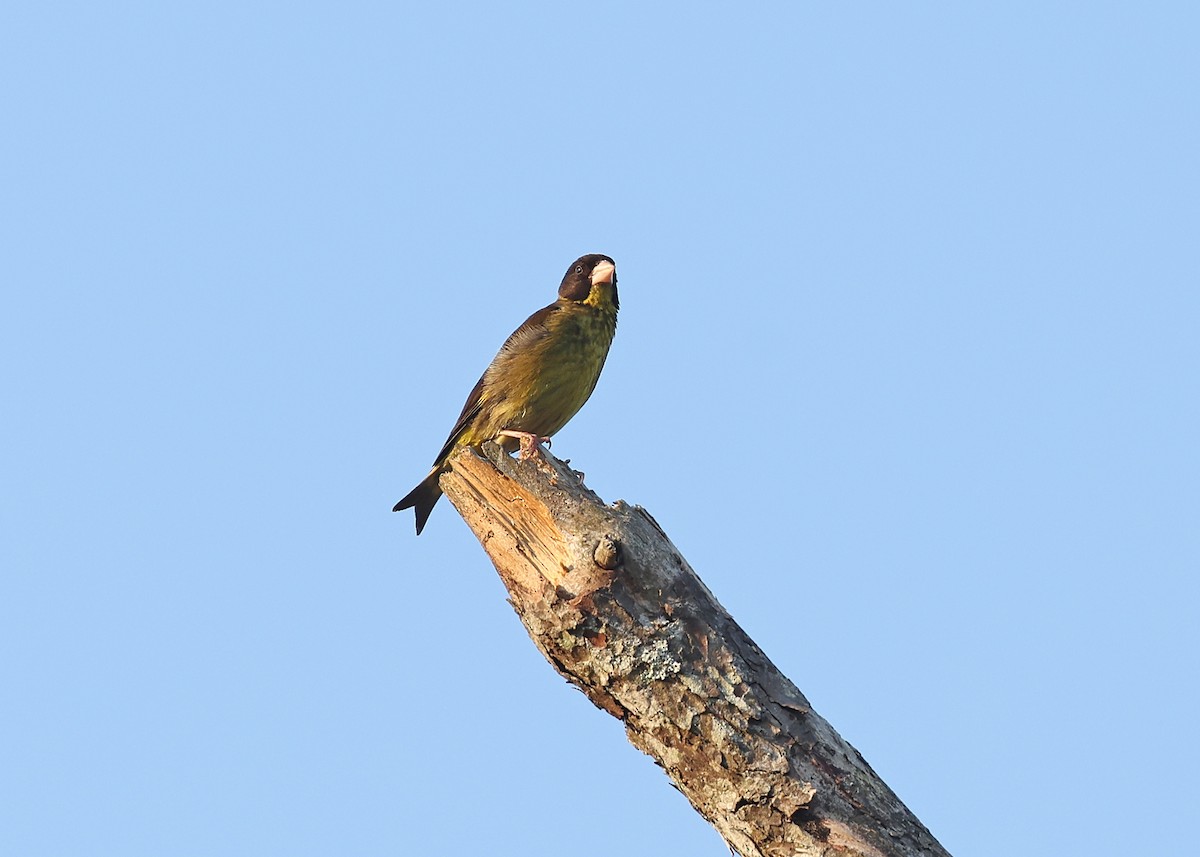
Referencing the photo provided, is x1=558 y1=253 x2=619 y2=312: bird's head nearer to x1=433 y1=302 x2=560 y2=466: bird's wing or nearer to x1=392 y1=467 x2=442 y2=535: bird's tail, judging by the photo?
x1=433 y1=302 x2=560 y2=466: bird's wing

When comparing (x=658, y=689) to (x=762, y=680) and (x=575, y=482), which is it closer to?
(x=762, y=680)

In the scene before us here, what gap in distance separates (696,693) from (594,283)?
424 cm

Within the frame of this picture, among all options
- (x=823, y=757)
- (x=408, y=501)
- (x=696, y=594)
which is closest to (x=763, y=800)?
(x=823, y=757)

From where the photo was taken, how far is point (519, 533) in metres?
4.38

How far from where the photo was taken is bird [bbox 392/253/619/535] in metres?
7.18

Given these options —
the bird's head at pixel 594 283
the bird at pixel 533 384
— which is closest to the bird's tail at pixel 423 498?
the bird at pixel 533 384

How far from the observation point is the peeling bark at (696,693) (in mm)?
3676

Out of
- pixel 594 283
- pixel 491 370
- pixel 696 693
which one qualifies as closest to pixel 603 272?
pixel 594 283

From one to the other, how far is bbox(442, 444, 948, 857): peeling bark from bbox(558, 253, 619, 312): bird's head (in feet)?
11.8

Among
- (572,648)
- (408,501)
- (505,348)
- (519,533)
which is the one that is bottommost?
(572,648)

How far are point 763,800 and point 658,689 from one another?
417 millimetres

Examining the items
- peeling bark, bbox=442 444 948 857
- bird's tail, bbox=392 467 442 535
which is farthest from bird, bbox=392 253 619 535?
peeling bark, bbox=442 444 948 857

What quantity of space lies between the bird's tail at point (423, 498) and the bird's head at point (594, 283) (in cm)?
133

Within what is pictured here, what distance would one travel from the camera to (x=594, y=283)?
7711mm
